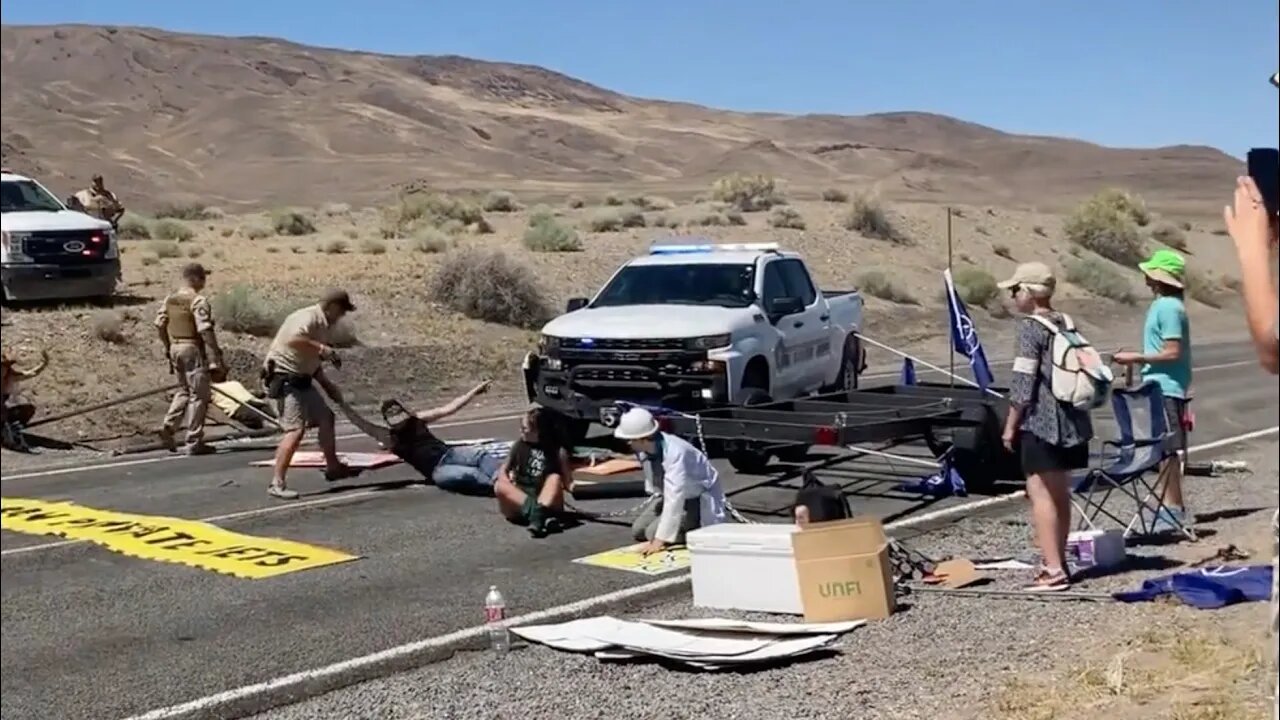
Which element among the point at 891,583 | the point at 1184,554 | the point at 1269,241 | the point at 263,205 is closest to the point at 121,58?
the point at 891,583

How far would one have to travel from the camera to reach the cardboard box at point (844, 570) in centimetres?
799

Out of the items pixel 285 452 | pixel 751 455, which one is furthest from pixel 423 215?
pixel 285 452

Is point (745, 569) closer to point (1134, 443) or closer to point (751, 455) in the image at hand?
point (1134, 443)

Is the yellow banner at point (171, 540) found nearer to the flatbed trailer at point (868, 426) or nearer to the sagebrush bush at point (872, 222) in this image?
the flatbed trailer at point (868, 426)

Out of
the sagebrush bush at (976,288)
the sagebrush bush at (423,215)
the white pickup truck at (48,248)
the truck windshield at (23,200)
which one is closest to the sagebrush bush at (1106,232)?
the sagebrush bush at (976,288)

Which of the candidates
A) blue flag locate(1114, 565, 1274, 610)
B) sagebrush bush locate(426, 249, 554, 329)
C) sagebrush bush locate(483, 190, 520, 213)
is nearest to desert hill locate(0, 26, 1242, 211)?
sagebrush bush locate(483, 190, 520, 213)

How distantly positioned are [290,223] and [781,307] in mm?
12111

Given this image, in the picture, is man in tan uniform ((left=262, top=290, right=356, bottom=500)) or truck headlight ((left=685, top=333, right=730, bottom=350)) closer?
man in tan uniform ((left=262, top=290, right=356, bottom=500))

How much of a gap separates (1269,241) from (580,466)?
9967 millimetres

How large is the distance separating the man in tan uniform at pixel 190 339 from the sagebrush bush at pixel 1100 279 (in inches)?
811

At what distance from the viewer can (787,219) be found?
112 feet

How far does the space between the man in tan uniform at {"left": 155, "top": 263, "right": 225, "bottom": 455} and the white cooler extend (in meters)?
3.46

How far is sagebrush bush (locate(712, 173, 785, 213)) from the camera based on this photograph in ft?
140

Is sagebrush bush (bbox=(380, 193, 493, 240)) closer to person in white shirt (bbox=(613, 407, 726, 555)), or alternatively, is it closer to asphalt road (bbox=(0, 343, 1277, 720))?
asphalt road (bbox=(0, 343, 1277, 720))
